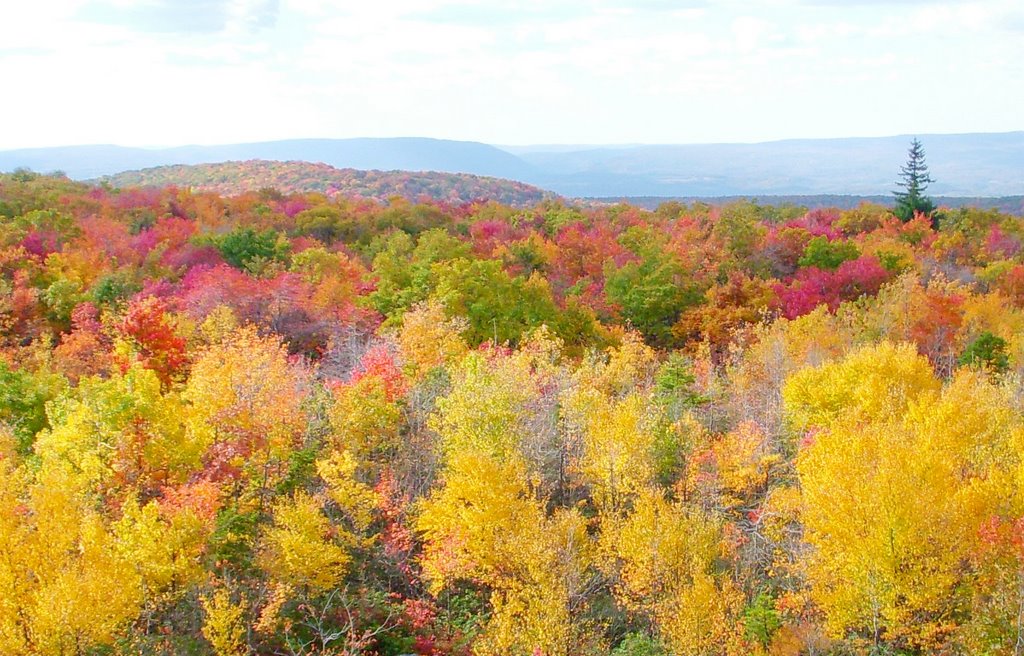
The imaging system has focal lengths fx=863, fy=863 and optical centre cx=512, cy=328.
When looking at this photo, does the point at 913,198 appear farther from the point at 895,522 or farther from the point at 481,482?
the point at 481,482

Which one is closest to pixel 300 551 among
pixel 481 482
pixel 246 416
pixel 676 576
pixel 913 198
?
pixel 481 482

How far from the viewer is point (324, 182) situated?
141 meters

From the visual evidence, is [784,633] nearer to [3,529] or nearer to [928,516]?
[928,516]

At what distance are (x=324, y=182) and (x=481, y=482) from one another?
122 metres

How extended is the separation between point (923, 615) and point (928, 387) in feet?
44.0

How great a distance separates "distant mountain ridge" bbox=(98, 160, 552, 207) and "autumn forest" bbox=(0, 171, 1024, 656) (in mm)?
89068

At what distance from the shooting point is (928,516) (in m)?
23.4

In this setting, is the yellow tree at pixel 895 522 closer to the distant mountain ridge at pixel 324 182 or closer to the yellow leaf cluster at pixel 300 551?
the yellow leaf cluster at pixel 300 551

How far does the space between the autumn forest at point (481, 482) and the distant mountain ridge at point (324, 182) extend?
89.1 meters

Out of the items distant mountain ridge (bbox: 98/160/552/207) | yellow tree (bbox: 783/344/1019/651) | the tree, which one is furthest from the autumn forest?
distant mountain ridge (bbox: 98/160/552/207)

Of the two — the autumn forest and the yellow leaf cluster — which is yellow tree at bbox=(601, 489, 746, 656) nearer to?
the autumn forest

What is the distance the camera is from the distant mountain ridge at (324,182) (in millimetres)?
136875

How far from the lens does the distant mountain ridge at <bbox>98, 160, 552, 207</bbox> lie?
136875 millimetres

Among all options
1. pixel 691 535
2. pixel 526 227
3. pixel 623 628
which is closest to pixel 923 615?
pixel 691 535
